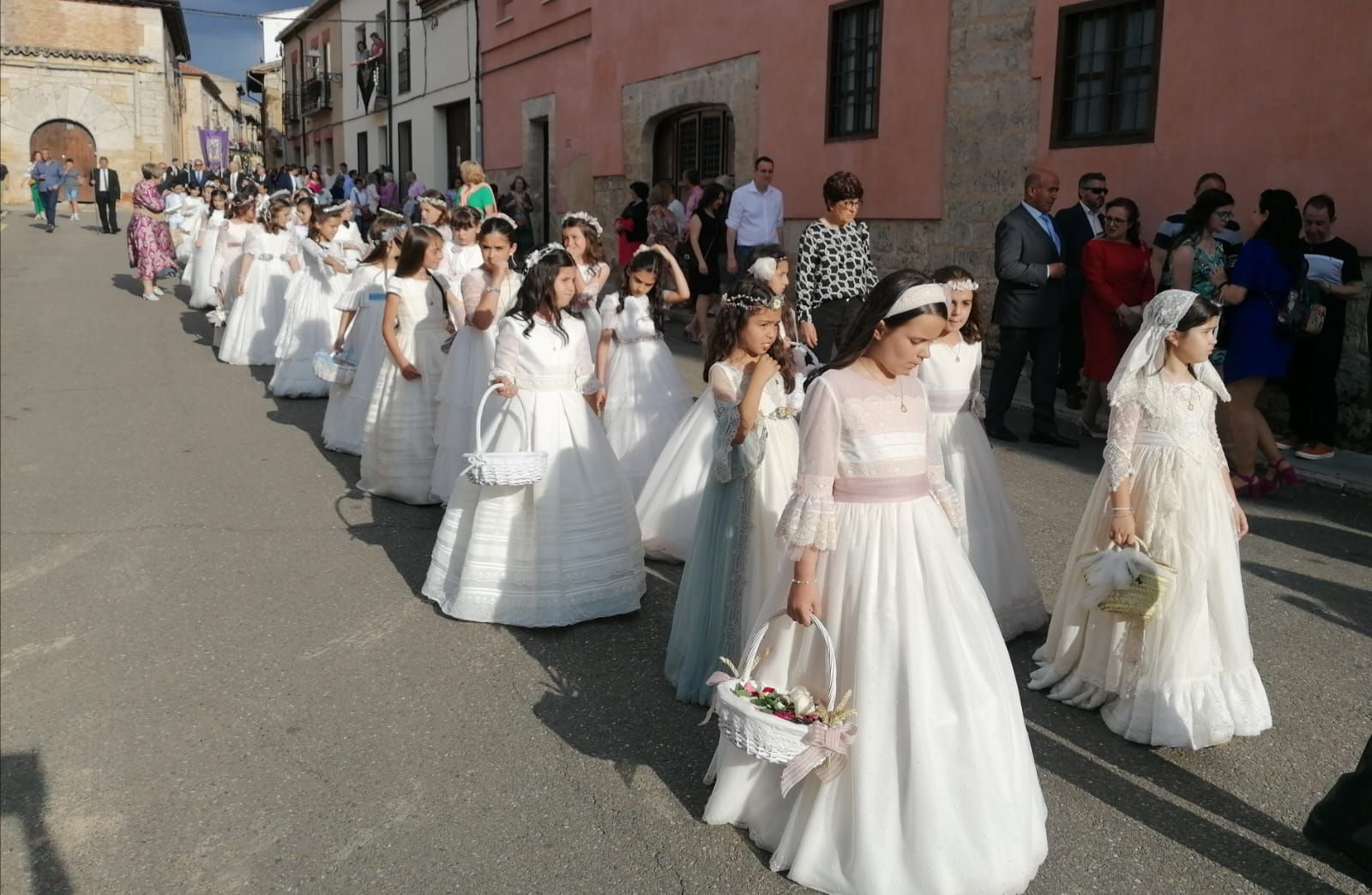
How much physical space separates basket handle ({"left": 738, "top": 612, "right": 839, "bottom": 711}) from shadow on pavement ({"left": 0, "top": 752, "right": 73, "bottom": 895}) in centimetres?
219

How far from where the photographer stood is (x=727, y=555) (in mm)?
4281

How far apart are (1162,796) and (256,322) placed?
11.4m

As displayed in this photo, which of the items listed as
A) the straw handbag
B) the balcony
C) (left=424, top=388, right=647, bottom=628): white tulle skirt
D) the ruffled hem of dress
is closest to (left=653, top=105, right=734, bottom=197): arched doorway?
(left=424, top=388, right=647, bottom=628): white tulle skirt

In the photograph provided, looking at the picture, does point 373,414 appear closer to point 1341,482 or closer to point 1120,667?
point 1120,667

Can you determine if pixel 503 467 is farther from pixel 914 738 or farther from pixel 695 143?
pixel 695 143

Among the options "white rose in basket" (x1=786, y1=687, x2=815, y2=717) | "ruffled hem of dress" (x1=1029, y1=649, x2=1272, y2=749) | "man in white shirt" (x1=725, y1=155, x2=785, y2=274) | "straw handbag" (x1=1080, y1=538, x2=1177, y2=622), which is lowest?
"ruffled hem of dress" (x1=1029, y1=649, x2=1272, y2=749)

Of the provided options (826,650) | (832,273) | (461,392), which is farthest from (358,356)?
(826,650)

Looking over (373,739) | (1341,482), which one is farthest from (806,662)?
(1341,482)

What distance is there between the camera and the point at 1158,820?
3578 mm

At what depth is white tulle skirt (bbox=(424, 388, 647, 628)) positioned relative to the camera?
17.2 feet

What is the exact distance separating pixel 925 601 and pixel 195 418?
8521 mm

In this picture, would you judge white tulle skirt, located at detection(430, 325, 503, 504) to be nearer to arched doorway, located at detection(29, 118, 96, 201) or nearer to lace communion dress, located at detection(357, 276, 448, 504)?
lace communion dress, located at detection(357, 276, 448, 504)

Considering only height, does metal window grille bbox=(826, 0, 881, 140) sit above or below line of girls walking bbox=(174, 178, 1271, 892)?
above

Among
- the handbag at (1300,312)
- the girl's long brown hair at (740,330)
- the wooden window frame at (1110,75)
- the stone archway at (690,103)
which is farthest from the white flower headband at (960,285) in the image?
the stone archway at (690,103)
